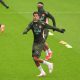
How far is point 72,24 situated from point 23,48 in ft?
22.8

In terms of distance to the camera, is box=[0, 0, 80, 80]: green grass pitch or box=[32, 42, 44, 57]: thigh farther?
box=[0, 0, 80, 80]: green grass pitch

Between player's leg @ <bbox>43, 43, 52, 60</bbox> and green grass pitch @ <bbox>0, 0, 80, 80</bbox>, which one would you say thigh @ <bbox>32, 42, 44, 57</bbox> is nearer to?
green grass pitch @ <bbox>0, 0, 80, 80</bbox>

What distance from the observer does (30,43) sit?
28438mm

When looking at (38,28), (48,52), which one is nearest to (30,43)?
(48,52)

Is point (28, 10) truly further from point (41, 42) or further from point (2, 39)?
point (41, 42)

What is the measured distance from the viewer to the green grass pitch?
2267 centimetres

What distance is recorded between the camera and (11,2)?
40.8 metres

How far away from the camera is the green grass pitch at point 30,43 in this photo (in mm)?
22672

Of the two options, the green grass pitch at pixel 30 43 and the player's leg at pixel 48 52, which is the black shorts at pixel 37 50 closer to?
the green grass pitch at pixel 30 43

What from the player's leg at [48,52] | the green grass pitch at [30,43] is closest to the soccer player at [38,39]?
the green grass pitch at [30,43]

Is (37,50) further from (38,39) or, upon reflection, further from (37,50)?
(38,39)

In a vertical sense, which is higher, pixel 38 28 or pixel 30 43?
pixel 38 28

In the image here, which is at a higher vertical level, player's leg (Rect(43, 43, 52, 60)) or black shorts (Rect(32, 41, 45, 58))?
black shorts (Rect(32, 41, 45, 58))

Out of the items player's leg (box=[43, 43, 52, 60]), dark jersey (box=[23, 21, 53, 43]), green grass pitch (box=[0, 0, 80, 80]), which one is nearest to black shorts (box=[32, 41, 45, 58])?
dark jersey (box=[23, 21, 53, 43])
